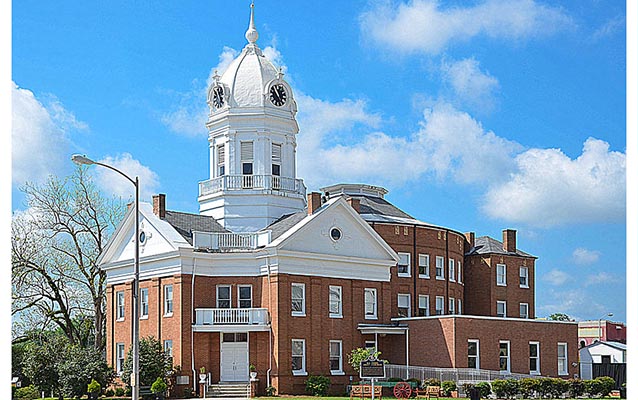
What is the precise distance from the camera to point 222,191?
49.7 metres

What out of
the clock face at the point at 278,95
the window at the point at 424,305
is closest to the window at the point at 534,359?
the window at the point at 424,305

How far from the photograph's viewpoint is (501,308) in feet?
192

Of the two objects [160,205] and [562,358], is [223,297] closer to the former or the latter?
[160,205]

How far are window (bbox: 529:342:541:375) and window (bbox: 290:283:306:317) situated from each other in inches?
496

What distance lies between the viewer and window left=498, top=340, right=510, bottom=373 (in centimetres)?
4725

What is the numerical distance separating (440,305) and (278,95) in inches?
605

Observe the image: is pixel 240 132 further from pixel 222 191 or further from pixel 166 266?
pixel 166 266

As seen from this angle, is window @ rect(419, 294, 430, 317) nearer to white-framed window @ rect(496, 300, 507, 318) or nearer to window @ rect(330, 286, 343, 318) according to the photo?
white-framed window @ rect(496, 300, 507, 318)

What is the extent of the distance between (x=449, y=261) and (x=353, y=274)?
1002 cm

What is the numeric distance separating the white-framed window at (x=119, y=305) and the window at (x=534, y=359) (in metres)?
21.5

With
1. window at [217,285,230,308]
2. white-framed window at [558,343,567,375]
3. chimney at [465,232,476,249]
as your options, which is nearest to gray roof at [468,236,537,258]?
chimney at [465,232,476,249]

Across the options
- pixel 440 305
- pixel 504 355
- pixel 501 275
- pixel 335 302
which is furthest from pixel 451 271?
pixel 335 302

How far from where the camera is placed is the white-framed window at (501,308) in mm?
58375
